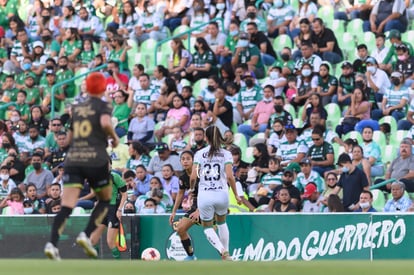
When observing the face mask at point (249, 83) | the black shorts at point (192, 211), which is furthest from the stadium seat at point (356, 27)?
the black shorts at point (192, 211)

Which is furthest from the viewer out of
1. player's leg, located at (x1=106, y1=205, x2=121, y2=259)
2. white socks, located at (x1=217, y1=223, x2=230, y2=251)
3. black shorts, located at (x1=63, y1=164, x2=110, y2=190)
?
player's leg, located at (x1=106, y1=205, x2=121, y2=259)

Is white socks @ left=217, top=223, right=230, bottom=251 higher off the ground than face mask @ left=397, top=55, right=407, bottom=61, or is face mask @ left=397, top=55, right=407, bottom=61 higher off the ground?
face mask @ left=397, top=55, right=407, bottom=61

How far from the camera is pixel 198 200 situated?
16.7 meters

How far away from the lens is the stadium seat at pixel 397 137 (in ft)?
65.8

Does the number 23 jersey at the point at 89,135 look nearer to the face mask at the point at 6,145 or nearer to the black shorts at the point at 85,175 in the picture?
the black shorts at the point at 85,175

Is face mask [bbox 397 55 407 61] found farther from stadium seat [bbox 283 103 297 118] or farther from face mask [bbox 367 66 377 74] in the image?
stadium seat [bbox 283 103 297 118]

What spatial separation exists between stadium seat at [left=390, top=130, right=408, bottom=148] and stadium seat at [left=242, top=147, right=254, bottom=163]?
2370 millimetres

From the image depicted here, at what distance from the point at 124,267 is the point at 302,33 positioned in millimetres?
12068

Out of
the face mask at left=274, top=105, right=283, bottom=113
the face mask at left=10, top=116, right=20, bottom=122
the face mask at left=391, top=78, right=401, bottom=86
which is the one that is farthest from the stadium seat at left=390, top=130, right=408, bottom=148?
the face mask at left=10, top=116, right=20, bottom=122

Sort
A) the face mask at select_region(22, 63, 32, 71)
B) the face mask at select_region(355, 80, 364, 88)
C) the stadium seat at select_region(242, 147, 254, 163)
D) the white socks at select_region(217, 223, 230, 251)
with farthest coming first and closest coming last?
1. the face mask at select_region(22, 63, 32, 71)
2. the stadium seat at select_region(242, 147, 254, 163)
3. the face mask at select_region(355, 80, 364, 88)
4. the white socks at select_region(217, 223, 230, 251)

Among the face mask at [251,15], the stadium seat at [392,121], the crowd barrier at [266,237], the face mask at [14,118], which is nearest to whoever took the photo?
the crowd barrier at [266,237]

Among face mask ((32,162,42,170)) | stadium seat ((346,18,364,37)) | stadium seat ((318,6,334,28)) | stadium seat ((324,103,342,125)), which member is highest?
stadium seat ((318,6,334,28))

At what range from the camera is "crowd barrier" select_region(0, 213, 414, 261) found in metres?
17.3

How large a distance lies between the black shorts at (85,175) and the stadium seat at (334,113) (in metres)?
8.85
